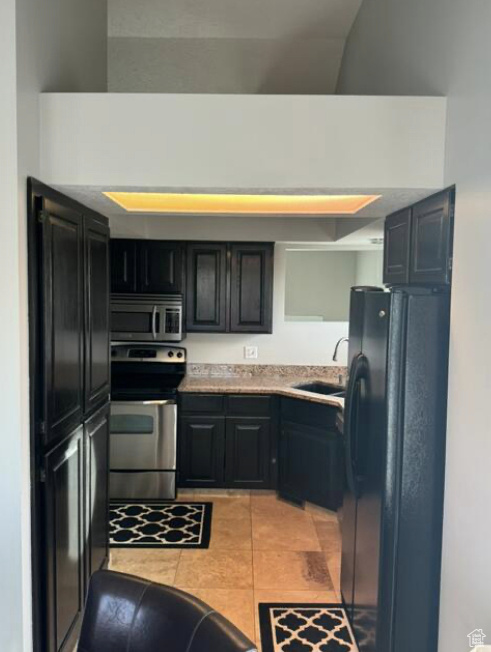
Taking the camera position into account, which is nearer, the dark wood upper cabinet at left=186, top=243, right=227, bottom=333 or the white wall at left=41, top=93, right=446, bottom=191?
the white wall at left=41, top=93, right=446, bottom=191

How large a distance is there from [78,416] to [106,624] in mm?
1212

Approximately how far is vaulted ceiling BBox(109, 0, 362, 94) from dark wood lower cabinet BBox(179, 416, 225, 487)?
255 cm

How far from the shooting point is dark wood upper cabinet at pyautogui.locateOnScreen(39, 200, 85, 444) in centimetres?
194

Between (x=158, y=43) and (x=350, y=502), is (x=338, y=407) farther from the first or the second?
(x=158, y=43)

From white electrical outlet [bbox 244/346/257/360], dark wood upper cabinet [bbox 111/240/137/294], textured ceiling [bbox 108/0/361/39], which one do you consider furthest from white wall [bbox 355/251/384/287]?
dark wood upper cabinet [bbox 111/240/137/294]

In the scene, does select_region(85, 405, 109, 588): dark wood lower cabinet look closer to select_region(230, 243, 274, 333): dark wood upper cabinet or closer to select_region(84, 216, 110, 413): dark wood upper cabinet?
select_region(84, 216, 110, 413): dark wood upper cabinet

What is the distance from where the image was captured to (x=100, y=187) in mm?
2117

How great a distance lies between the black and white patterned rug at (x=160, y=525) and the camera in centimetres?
348

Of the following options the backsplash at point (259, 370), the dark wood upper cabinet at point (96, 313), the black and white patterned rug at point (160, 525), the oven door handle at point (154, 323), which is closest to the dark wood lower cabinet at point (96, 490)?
the dark wood upper cabinet at point (96, 313)

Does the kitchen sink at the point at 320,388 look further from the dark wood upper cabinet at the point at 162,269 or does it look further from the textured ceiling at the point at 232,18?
the textured ceiling at the point at 232,18

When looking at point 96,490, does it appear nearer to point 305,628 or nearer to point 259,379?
point 305,628

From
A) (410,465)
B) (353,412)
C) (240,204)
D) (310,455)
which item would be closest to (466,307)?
(410,465)

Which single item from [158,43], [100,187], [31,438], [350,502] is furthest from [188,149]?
[158,43]

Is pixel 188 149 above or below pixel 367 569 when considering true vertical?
above
